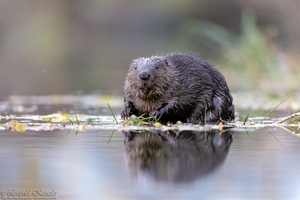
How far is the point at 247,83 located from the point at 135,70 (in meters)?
6.86

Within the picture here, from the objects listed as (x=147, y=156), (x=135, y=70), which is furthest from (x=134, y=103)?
(x=147, y=156)

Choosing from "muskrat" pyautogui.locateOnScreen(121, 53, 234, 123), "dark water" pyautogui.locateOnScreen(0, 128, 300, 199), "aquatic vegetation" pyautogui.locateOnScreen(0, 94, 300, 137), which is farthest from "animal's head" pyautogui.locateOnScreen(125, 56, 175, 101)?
"dark water" pyautogui.locateOnScreen(0, 128, 300, 199)

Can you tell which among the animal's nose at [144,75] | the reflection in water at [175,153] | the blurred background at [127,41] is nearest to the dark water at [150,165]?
the reflection in water at [175,153]

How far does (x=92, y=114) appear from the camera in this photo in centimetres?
891

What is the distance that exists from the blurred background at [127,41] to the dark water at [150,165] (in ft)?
7.89

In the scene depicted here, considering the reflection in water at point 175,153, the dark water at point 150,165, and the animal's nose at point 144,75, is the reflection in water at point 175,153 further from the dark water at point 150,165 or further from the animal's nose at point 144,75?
the animal's nose at point 144,75

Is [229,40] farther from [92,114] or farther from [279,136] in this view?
[279,136]

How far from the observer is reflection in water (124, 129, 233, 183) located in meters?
4.53

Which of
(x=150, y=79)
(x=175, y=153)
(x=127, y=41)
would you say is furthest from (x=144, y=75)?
(x=127, y=41)

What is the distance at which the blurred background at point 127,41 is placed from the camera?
14.4 m

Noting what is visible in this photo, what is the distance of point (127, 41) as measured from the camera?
34.8 metres

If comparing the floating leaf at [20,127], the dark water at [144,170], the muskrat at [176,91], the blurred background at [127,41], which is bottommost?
the dark water at [144,170]

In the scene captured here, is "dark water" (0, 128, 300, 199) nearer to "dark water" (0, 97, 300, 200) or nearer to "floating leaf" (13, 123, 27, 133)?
"dark water" (0, 97, 300, 200)

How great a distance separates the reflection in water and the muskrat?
95 centimetres
